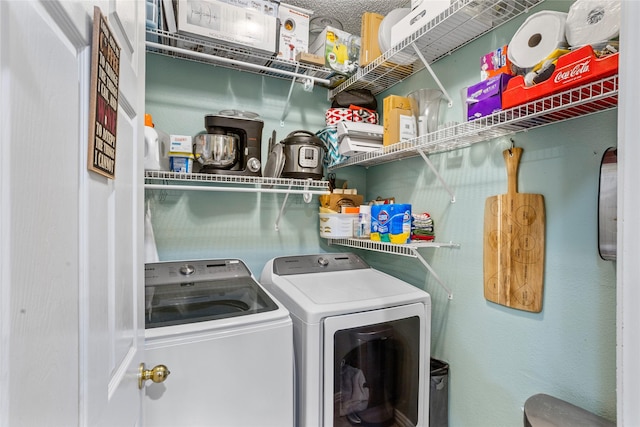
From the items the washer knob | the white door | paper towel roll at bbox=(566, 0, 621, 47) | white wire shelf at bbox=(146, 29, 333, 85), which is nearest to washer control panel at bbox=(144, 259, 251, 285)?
the washer knob

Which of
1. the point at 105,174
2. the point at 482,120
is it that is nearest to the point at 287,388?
the point at 105,174

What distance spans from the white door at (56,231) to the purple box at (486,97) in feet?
4.04

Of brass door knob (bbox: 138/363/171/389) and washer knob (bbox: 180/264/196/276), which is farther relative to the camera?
washer knob (bbox: 180/264/196/276)

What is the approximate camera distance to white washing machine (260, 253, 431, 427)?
53.5 inches

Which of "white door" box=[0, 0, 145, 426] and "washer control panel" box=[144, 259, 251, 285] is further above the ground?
"white door" box=[0, 0, 145, 426]

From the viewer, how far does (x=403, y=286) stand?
1688mm

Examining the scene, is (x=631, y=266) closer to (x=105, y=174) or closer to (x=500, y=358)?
(x=105, y=174)

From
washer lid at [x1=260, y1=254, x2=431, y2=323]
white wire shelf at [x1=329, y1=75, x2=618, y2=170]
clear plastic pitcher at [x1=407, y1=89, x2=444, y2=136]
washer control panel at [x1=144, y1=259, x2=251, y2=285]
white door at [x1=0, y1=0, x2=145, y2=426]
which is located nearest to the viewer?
white door at [x1=0, y1=0, x2=145, y2=426]

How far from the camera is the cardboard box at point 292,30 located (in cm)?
185

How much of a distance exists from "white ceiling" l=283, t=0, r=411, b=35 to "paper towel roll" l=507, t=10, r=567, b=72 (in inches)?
39.6

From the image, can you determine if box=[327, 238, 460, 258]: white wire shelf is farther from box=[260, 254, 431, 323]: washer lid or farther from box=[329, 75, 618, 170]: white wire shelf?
box=[329, 75, 618, 170]: white wire shelf

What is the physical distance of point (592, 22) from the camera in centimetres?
98

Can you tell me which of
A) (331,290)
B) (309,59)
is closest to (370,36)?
(309,59)

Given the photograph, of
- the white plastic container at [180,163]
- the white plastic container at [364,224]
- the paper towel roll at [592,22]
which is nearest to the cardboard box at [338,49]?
the white plastic container at [364,224]
